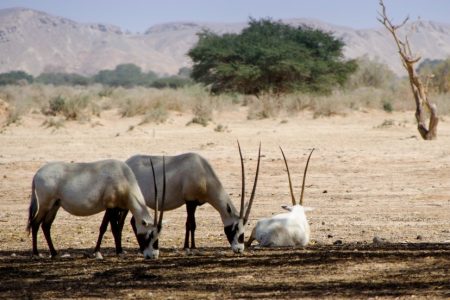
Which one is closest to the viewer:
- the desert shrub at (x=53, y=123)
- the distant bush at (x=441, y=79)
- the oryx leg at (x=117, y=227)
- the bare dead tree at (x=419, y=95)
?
the oryx leg at (x=117, y=227)

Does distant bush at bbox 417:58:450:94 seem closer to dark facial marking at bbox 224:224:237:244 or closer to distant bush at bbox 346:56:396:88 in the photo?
distant bush at bbox 346:56:396:88

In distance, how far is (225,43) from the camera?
48.0m

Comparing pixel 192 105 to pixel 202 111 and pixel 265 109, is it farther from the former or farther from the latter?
pixel 265 109

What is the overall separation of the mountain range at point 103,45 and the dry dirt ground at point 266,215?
113 meters

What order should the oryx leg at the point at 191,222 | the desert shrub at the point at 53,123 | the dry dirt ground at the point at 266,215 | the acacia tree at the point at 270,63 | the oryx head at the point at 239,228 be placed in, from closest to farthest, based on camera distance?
1. the dry dirt ground at the point at 266,215
2. the oryx head at the point at 239,228
3. the oryx leg at the point at 191,222
4. the desert shrub at the point at 53,123
5. the acacia tree at the point at 270,63

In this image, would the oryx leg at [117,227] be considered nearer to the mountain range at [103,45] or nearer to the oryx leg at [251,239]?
the oryx leg at [251,239]

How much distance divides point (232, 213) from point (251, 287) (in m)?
2.63

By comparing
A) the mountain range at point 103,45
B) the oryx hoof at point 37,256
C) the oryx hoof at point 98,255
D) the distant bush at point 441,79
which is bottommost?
the oryx hoof at point 37,256

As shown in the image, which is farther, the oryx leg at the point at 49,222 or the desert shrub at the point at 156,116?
the desert shrub at the point at 156,116

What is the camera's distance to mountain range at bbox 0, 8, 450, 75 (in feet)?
480

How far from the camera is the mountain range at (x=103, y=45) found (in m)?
146

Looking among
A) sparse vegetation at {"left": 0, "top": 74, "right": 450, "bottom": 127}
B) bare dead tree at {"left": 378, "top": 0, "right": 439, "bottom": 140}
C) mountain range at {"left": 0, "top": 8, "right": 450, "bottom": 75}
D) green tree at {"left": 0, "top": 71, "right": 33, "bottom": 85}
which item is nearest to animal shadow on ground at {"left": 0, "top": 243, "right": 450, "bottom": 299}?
bare dead tree at {"left": 378, "top": 0, "right": 439, "bottom": 140}

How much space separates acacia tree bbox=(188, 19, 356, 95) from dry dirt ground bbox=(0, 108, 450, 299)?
44.6ft

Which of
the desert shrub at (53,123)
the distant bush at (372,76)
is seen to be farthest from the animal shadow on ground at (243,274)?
the distant bush at (372,76)
